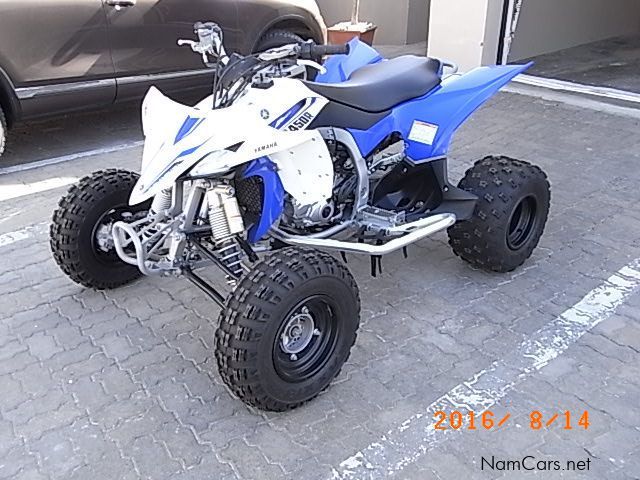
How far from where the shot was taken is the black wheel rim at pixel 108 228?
342 centimetres

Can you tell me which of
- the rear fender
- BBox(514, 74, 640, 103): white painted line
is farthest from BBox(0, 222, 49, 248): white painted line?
BBox(514, 74, 640, 103): white painted line

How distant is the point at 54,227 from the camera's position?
3.38 m

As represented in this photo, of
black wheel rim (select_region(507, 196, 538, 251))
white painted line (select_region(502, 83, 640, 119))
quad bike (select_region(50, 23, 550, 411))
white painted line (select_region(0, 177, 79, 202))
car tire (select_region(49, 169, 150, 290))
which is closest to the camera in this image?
quad bike (select_region(50, 23, 550, 411))

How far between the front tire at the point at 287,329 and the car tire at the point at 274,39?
4257 mm

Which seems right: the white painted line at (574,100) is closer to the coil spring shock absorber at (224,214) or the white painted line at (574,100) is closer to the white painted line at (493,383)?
the white painted line at (493,383)

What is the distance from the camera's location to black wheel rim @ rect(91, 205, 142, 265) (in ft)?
11.2

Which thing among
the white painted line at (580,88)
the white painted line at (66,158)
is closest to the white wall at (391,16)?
the white painted line at (580,88)

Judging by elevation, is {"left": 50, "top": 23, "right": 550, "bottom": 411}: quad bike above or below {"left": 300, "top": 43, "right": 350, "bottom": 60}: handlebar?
below

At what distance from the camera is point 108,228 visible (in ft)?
11.3

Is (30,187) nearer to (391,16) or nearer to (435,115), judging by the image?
(435,115)

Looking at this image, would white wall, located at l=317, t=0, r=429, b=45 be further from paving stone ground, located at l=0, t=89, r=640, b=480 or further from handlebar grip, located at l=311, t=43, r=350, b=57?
handlebar grip, located at l=311, t=43, r=350, b=57

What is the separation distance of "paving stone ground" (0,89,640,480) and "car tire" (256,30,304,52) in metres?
3.00

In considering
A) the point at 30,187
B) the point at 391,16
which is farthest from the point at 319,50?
the point at 391,16

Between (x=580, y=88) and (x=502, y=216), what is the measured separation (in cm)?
457
